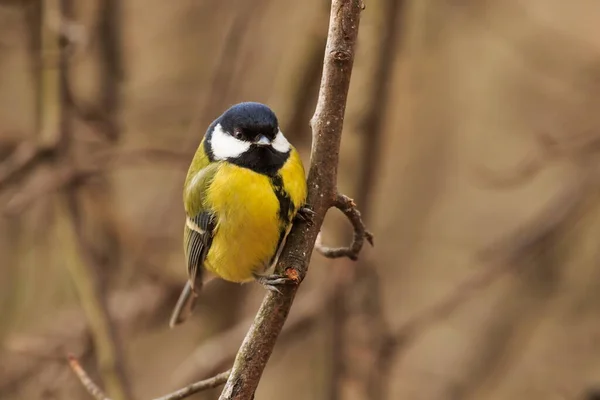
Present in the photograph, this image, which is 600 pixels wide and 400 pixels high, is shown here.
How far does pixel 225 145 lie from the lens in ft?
6.80

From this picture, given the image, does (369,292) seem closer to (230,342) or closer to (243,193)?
(230,342)

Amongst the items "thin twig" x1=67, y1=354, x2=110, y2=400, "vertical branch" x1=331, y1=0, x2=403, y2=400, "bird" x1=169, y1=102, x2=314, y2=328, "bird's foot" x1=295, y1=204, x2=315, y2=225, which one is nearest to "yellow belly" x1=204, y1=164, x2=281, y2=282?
"bird" x1=169, y1=102, x2=314, y2=328

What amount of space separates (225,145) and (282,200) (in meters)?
0.35

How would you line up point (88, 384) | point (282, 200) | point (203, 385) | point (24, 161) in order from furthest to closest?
point (24, 161), point (282, 200), point (88, 384), point (203, 385)

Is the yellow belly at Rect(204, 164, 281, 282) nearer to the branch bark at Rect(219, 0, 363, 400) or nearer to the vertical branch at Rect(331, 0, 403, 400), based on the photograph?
the branch bark at Rect(219, 0, 363, 400)

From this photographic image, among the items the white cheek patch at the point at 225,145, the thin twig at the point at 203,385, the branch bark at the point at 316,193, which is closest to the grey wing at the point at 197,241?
the white cheek patch at the point at 225,145

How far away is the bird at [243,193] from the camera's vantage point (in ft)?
6.07

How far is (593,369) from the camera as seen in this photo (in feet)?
12.2

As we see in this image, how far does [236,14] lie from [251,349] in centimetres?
269

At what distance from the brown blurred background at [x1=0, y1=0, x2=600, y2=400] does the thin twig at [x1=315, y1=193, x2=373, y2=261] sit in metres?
1.14

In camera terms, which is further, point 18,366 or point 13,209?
point 18,366

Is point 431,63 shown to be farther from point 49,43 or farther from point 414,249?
point 49,43

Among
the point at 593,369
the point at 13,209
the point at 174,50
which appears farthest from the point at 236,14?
the point at 593,369

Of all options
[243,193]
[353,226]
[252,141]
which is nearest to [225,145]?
[252,141]
